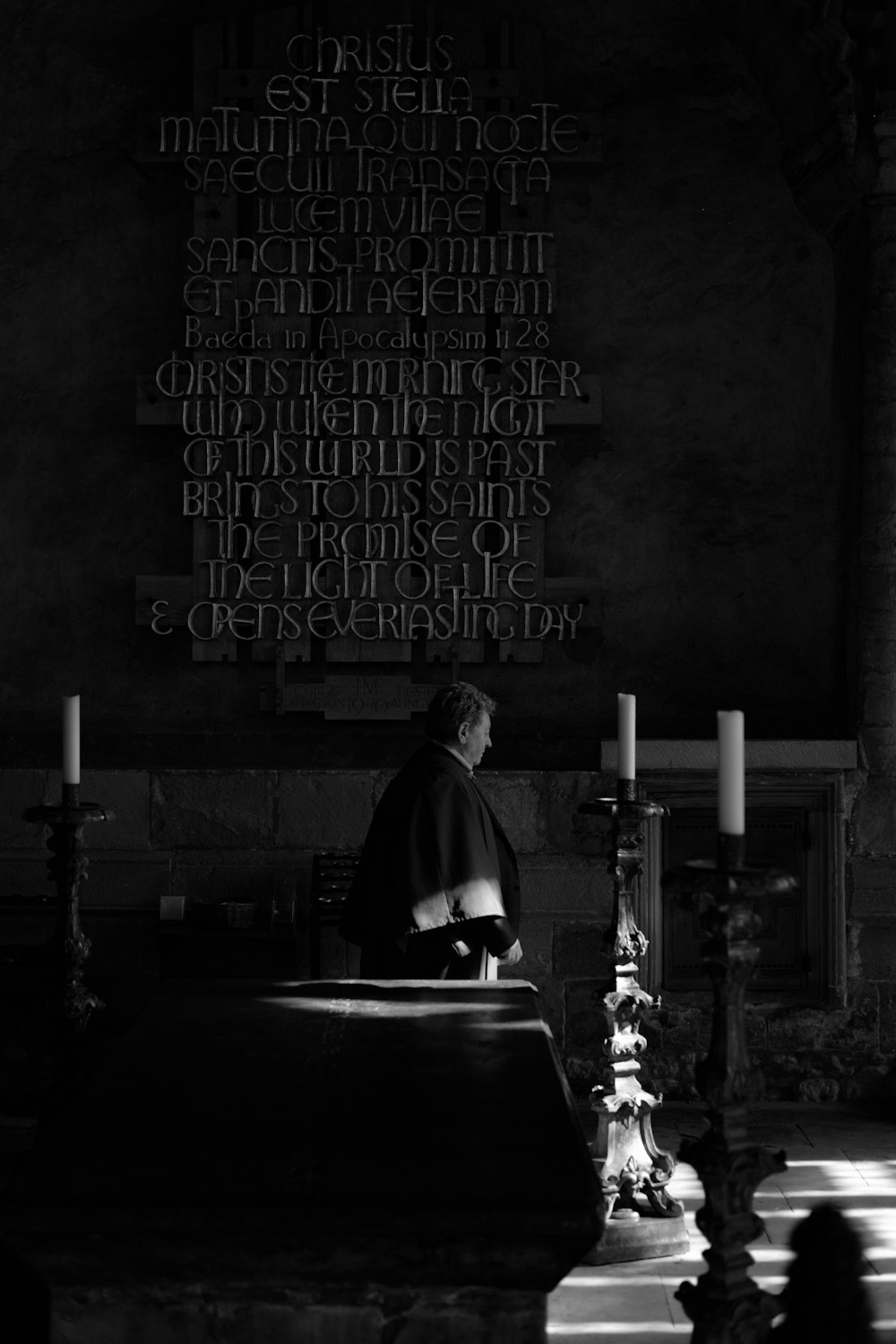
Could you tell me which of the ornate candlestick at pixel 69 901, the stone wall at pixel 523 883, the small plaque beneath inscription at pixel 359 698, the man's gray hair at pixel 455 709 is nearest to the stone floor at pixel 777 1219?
the stone wall at pixel 523 883

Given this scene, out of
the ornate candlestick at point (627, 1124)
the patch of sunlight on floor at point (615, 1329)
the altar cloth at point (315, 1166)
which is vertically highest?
the altar cloth at point (315, 1166)

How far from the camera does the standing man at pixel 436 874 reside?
432 centimetres

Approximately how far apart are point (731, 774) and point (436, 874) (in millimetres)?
1954

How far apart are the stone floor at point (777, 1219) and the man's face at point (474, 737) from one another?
1.48 m

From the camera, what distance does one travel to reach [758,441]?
6.63 m

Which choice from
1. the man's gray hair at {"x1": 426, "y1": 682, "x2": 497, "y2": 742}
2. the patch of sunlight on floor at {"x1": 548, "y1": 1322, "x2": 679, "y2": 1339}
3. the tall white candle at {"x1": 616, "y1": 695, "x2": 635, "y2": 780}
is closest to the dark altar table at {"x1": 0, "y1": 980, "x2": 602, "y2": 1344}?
the patch of sunlight on floor at {"x1": 548, "y1": 1322, "x2": 679, "y2": 1339}

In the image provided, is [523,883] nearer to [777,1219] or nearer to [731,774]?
[777,1219]

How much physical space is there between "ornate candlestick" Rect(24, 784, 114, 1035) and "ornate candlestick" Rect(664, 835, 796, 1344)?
1.52 m

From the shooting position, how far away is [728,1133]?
8.16ft

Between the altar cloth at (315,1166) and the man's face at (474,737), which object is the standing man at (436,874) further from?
the altar cloth at (315,1166)

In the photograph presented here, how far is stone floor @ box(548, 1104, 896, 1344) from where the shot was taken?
3789 mm

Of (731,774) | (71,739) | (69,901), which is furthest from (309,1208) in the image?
(71,739)

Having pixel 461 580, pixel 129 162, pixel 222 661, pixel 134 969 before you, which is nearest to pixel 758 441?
pixel 461 580

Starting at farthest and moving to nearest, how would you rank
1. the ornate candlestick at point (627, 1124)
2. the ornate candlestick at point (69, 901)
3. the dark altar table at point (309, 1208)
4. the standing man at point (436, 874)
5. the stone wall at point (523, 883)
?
the stone wall at point (523, 883)
the standing man at point (436, 874)
the ornate candlestick at point (627, 1124)
the ornate candlestick at point (69, 901)
the dark altar table at point (309, 1208)
